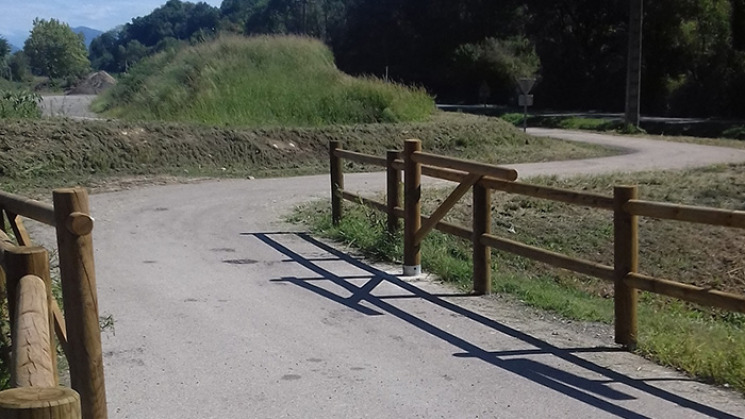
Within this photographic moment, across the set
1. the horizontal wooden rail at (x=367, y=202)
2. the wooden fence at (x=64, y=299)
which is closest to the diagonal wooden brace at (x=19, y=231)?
the wooden fence at (x=64, y=299)

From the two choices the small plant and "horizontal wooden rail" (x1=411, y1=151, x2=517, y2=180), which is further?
the small plant

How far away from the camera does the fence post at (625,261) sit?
7.08m

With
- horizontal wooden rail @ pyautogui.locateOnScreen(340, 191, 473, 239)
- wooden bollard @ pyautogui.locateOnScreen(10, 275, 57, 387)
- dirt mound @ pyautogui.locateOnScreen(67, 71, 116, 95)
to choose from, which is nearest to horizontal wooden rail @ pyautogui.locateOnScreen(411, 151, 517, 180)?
horizontal wooden rail @ pyautogui.locateOnScreen(340, 191, 473, 239)

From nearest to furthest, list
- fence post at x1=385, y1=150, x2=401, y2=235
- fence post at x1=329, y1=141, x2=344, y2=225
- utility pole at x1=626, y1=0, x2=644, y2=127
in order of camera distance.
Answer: fence post at x1=385, y1=150, x2=401, y2=235, fence post at x1=329, y1=141, x2=344, y2=225, utility pole at x1=626, y1=0, x2=644, y2=127

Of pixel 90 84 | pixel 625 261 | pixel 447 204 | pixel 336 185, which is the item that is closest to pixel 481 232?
pixel 447 204

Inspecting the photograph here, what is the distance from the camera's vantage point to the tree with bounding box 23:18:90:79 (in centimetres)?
3934

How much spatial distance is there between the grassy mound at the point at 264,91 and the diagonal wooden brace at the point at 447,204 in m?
14.8

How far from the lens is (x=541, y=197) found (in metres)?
8.37

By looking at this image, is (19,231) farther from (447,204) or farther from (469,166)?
(447,204)

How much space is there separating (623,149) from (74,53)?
25952 mm

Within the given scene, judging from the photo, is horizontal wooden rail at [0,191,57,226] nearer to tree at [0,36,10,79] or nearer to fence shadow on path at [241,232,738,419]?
fence shadow on path at [241,232,738,419]

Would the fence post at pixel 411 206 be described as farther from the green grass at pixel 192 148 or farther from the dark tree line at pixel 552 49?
the dark tree line at pixel 552 49

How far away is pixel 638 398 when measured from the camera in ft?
19.7

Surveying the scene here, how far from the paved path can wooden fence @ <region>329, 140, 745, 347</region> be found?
0.39 metres
